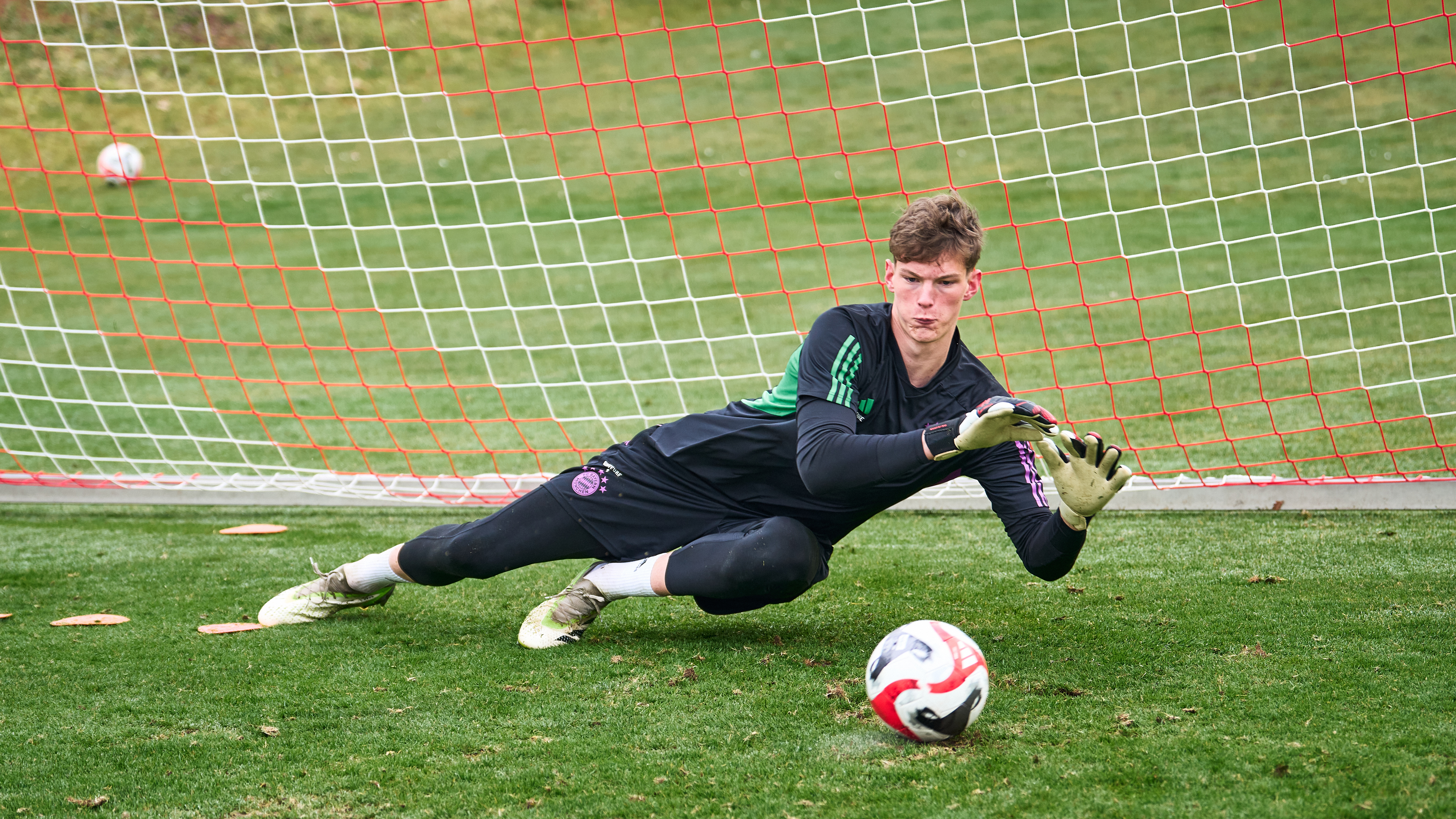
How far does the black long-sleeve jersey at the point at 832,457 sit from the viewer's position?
2.87m

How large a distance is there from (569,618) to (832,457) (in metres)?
1.07

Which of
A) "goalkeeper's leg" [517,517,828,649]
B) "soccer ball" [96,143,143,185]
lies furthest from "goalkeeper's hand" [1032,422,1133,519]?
"soccer ball" [96,143,143,185]

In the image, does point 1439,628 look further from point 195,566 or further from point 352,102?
point 352,102

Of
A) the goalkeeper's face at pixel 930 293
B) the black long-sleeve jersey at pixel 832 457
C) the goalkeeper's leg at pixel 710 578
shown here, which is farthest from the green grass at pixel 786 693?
the goalkeeper's face at pixel 930 293

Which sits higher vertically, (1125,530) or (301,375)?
(301,375)

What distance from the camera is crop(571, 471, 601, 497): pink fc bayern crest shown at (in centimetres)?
342

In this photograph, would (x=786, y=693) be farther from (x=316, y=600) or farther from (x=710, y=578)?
(x=316, y=600)

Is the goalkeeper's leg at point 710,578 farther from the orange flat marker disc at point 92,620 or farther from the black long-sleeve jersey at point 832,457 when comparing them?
the orange flat marker disc at point 92,620

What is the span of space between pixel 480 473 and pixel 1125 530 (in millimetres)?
3056

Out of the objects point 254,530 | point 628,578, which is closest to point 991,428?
point 628,578

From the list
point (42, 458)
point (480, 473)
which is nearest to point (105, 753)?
point (480, 473)

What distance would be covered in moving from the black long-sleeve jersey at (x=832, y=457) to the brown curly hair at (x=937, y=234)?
0.79 feet

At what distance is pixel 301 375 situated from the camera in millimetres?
8125

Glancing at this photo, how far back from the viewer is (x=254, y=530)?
5016 mm
